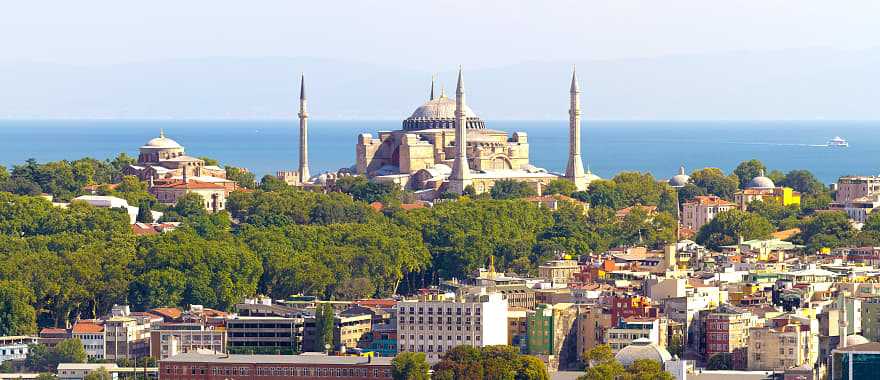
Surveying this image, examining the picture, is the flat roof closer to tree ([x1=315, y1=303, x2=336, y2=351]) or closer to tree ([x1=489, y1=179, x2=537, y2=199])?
tree ([x1=315, y1=303, x2=336, y2=351])

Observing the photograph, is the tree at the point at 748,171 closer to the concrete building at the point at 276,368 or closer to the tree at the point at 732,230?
the tree at the point at 732,230

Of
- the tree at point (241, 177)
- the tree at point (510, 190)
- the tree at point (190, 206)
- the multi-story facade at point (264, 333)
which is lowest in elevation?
the multi-story facade at point (264, 333)

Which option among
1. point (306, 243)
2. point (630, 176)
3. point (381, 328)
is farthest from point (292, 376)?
point (630, 176)

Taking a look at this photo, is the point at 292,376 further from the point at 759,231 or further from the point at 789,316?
the point at 759,231

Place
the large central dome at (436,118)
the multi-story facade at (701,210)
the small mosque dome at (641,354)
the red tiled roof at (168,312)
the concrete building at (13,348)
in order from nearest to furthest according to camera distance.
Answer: the small mosque dome at (641,354) → the concrete building at (13,348) → the red tiled roof at (168,312) → the multi-story facade at (701,210) → the large central dome at (436,118)

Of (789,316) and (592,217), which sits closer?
(789,316)

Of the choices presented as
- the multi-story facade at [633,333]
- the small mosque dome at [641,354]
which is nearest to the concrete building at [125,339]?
the multi-story facade at [633,333]
